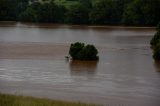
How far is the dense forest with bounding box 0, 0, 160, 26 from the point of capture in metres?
76.8

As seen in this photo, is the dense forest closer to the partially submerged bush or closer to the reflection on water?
the partially submerged bush

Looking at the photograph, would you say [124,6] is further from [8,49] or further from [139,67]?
[139,67]

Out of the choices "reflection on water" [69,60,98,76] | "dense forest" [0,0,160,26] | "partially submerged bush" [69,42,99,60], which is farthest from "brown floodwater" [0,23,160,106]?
"dense forest" [0,0,160,26]

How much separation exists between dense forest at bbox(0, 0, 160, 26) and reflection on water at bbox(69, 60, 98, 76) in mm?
47204

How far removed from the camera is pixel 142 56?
33.7 meters

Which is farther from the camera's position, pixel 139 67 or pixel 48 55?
pixel 48 55

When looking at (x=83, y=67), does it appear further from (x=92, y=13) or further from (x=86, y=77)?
(x=92, y=13)

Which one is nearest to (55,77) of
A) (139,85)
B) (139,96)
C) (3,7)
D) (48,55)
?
(139,85)

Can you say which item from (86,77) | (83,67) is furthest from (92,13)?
(86,77)

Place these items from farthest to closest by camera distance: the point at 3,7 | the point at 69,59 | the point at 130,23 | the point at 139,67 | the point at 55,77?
the point at 3,7 → the point at 130,23 → the point at 69,59 → the point at 139,67 → the point at 55,77

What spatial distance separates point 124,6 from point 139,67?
5548cm

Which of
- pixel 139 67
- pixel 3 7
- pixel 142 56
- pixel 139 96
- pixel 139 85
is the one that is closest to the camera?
pixel 139 96

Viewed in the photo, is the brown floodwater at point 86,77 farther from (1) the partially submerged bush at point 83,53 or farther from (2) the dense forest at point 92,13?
(2) the dense forest at point 92,13

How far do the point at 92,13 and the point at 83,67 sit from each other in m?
54.6
